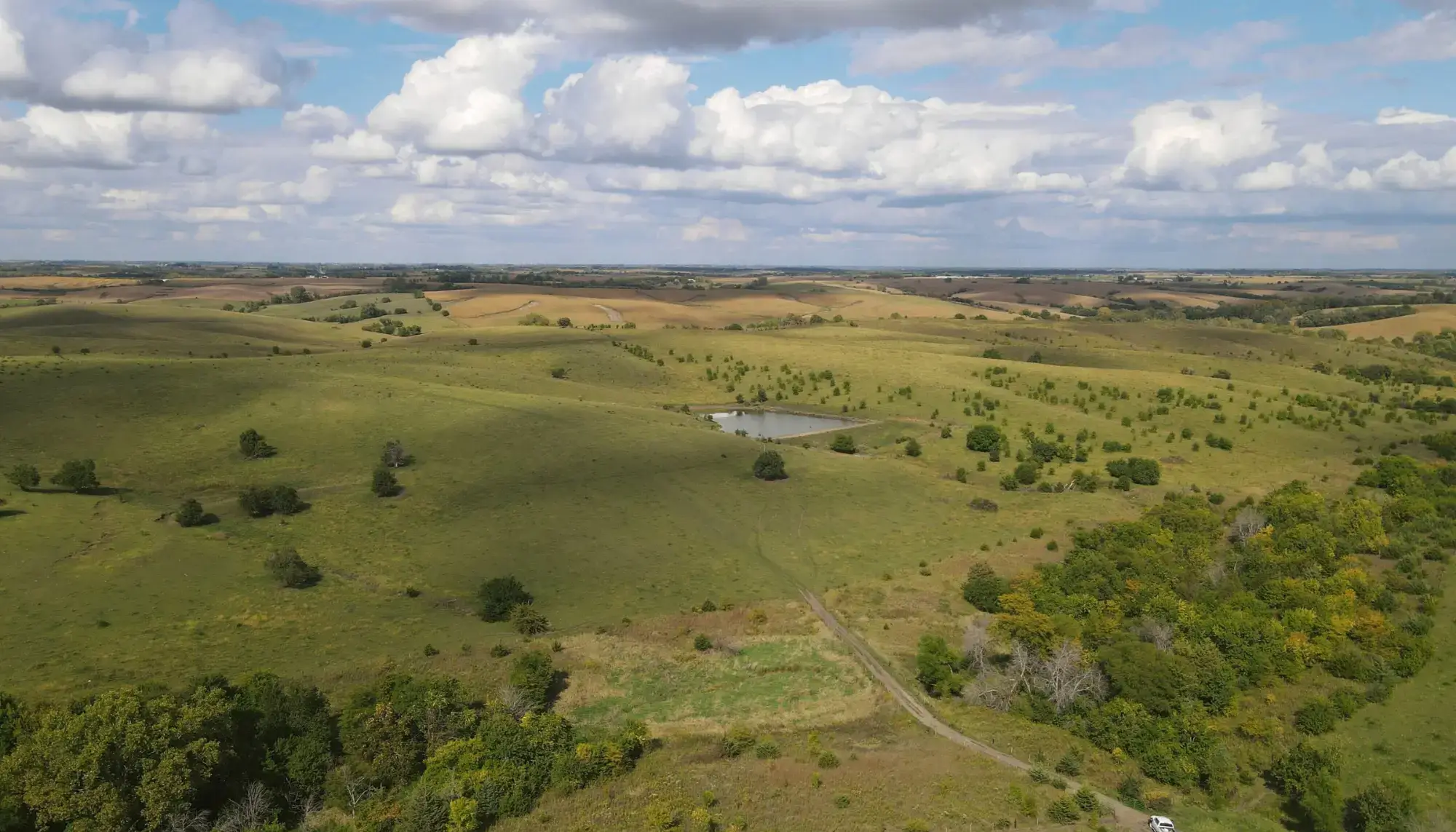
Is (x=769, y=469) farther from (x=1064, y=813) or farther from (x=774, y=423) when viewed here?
(x=1064, y=813)

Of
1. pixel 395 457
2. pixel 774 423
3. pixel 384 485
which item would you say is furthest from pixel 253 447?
pixel 774 423

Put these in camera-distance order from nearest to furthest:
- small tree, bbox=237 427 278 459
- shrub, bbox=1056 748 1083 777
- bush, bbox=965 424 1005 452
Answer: shrub, bbox=1056 748 1083 777
small tree, bbox=237 427 278 459
bush, bbox=965 424 1005 452

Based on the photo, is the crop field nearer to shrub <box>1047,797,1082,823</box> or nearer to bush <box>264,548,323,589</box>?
shrub <box>1047,797,1082,823</box>

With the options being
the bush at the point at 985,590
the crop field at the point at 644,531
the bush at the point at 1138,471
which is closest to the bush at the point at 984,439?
the crop field at the point at 644,531

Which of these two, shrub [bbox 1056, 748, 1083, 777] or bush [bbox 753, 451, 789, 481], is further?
bush [bbox 753, 451, 789, 481]

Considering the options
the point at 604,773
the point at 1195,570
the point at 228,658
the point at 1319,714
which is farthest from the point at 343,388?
the point at 1319,714

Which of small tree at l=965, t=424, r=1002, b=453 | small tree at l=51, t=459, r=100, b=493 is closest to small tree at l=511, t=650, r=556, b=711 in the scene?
small tree at l=51, t=459, r=100, b=493

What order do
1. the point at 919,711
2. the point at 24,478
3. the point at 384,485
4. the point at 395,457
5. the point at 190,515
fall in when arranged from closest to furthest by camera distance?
1. the point at 919,711
2. the point at 190,515
3. the point at 24,478
4. the point at 384,485
5. the point at 395,457
